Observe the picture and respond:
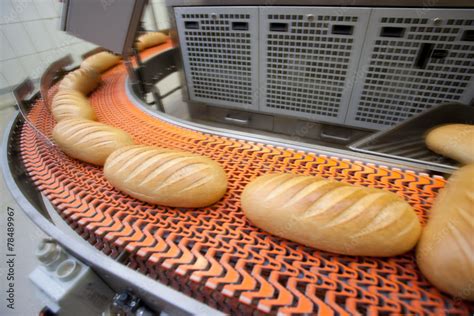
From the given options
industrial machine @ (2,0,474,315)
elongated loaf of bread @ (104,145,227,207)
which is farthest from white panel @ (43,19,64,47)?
elongated loaf of bread @ (104,145,227,207)

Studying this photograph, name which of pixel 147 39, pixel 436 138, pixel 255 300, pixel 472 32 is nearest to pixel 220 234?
pixel 255 300

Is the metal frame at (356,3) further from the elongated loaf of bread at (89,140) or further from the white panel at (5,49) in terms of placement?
the white panel at (5,49)

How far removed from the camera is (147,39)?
219cm

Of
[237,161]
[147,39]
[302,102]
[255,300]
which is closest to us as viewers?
[255,300]

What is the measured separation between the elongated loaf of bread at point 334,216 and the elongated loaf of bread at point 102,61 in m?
1.78

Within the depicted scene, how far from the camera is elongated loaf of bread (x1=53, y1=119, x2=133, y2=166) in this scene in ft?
2.66

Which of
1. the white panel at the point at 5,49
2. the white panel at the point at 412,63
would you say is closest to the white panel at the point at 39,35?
the white panel at the point at 5,49

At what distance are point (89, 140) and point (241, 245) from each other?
2.27 feet

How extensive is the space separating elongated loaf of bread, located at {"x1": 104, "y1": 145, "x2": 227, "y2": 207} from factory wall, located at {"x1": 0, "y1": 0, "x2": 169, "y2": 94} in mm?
2362

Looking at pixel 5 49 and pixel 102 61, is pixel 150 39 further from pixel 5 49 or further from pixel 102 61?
pixel 5 49

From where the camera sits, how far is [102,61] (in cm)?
179

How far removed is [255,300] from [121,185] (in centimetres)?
50

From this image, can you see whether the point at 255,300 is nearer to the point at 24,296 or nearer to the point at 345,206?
the point at 345,206

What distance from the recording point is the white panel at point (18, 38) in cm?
254
